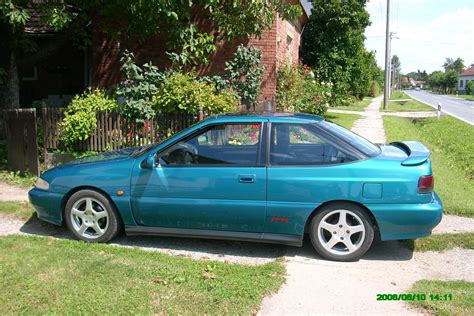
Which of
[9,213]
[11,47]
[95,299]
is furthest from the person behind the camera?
[11,47]

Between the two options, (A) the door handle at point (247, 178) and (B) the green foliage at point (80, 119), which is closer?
(A) the door handle at point (247, 178)

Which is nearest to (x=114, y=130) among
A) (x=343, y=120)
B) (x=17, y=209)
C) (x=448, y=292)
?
(x=17, y=209)

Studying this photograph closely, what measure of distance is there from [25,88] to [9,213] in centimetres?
999

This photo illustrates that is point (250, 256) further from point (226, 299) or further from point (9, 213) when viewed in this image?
point (9, 213)

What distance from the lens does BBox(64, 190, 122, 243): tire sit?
500 cm

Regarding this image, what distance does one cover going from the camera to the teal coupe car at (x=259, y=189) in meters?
4.46

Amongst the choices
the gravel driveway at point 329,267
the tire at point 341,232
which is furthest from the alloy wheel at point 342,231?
the gravel driveway at point 329,267

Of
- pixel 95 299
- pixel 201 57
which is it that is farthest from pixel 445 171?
pixel 95 299

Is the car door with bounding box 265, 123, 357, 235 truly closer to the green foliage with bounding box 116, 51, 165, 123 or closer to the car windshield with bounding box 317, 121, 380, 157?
the car windshield with bounding box 317, 121, 380, 157

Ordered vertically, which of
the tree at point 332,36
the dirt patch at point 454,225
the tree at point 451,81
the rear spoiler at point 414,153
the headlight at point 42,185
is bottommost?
the dirt patch at point 454,225

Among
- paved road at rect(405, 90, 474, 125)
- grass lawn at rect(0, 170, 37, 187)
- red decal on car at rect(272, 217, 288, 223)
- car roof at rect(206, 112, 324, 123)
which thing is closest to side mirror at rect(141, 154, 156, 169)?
car roof at rect(206, 112, 324, 123)

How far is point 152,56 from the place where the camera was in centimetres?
1150

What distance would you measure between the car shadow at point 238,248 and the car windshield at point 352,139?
1077 mm

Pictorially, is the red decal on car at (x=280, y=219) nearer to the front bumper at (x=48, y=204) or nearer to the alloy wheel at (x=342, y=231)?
the alloy wheel at (x=342, y=231)
